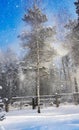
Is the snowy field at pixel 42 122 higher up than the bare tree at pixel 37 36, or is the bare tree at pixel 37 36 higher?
the bare tree at pixel 37 36

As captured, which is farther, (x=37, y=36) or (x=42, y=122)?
(x=37, y=36)

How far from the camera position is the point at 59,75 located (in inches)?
2386

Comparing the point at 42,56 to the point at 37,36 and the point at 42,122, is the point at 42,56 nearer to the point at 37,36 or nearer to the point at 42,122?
the point at 37,36

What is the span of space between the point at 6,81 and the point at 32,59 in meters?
28.8

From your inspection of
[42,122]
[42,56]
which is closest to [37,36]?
[42,56]

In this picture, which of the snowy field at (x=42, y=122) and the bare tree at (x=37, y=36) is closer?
the snowy field at (x=42, y=122)

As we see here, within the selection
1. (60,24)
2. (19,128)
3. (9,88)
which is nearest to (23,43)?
(60,24)

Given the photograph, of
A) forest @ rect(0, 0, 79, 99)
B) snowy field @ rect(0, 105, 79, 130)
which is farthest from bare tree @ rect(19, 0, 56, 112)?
snowy field @ rect(0, 105, 79, 130)

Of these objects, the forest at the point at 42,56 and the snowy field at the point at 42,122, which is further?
the forest at the point at 42,56

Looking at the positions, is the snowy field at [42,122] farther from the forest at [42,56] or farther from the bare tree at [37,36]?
the bare tree at [37,36]

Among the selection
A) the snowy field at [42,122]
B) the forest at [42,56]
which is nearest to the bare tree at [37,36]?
the forest at [42,56]

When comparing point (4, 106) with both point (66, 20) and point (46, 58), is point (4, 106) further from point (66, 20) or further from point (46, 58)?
point (66, 20)

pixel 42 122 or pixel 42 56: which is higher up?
pixel 42 56

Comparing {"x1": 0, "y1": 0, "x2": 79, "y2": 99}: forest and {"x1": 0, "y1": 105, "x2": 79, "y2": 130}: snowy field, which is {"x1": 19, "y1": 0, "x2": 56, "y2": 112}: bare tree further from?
{"x1": 0, "y1": 105, "x2": 79, "y2": 130}: snowy field
